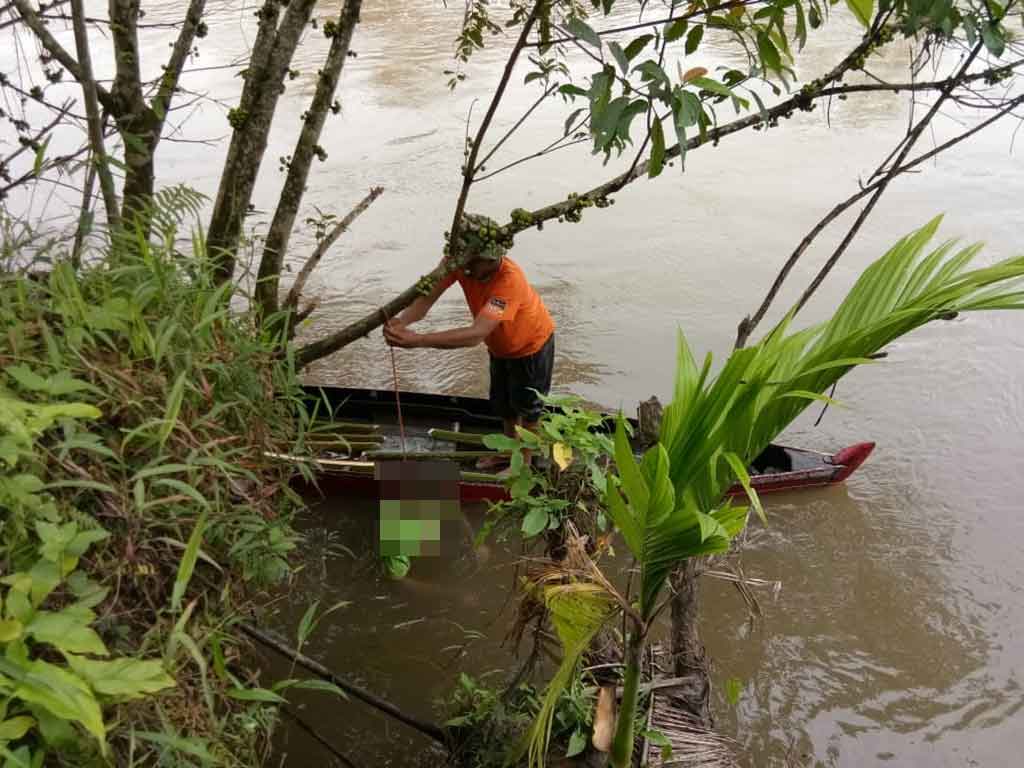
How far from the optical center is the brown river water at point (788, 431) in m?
3.70

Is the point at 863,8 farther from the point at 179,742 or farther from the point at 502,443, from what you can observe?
Answer: the point at 179,742

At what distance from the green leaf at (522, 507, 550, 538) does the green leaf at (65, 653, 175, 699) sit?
119cm

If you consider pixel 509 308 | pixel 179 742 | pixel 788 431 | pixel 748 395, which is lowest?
pixel 788 431

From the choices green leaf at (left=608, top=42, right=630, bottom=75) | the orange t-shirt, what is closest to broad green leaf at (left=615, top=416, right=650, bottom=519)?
green leaf at (left=608, top=42, right=630, bottom=75)

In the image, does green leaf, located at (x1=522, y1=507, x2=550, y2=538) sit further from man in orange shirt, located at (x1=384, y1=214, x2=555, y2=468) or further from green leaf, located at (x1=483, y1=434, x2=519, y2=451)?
man in orange shirt, located at (x1=384, y1=214, x2=555, y2=468)

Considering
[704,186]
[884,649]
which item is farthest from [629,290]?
[884,649]

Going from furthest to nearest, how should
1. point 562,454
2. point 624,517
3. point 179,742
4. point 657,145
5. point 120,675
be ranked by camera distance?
point 562,454 → point 657,145 → point 624,517 → point 179,742 → point 120,675

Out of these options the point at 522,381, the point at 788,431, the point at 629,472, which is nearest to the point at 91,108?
the point at 629,472

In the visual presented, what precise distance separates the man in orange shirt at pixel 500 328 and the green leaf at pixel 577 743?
176 centimetres

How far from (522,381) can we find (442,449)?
644 mm

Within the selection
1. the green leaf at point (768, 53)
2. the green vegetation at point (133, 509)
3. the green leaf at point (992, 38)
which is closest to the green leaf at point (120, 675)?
the green vegetation at point (133, 509)

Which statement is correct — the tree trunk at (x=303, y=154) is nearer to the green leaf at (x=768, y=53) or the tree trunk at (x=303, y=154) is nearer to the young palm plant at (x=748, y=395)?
the green leaf at (x=768, y=53)

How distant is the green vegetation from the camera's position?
137 cm

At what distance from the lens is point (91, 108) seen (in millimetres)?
2619
